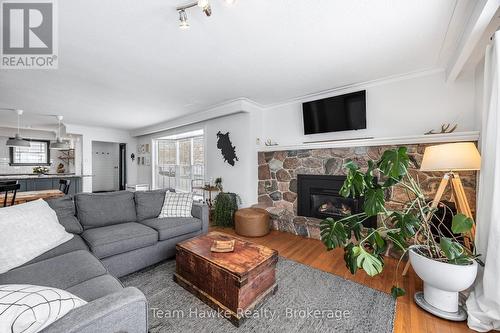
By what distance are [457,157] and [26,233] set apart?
3.62 metres

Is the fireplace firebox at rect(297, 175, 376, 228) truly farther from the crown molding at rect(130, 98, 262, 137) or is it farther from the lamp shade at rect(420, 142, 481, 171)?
the crown molding at rect(130, 98, 262, 137)

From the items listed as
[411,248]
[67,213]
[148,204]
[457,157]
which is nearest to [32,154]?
[67,213]

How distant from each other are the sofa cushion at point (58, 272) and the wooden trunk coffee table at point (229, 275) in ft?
2.28

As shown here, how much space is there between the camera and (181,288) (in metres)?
1.93

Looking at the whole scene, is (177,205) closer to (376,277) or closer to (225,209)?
(225,209)

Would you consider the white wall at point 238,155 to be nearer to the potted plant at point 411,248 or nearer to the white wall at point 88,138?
the potted plant at point 411,248

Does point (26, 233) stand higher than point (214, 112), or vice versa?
point (214, 112)

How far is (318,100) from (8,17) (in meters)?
3.50

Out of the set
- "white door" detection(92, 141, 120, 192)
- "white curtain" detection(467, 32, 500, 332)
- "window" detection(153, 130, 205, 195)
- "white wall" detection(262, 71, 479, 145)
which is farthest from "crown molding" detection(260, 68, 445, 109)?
"white door" detection(92, 141, 120, 192)

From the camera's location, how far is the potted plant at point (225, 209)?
3.83 m

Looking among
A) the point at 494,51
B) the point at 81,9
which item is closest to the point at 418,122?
the point at 494,51

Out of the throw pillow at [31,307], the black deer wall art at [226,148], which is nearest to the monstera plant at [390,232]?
the throw pillow at [31,307]

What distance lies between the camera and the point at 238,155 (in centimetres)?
405

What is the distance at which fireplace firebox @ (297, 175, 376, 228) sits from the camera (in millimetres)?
3199
